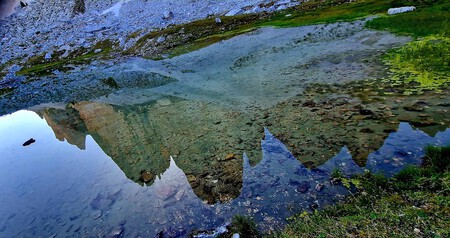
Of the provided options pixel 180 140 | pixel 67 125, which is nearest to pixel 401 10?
pixel 180 140

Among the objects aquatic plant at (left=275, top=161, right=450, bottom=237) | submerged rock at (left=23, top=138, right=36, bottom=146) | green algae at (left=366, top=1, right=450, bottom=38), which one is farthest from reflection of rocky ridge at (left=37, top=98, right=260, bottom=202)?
green algae at (left=366, top=1, right=450, bottom=38)

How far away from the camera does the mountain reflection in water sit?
9008 mm

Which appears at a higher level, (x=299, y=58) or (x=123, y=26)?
(x=123, y=26)

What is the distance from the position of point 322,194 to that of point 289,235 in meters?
2.38

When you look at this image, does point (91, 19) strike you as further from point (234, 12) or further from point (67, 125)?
point (67, 125)

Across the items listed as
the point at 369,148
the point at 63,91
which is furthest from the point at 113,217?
the point at 63,91

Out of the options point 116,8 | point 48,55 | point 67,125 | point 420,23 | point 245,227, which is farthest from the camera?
point 116,8

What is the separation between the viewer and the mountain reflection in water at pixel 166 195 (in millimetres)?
9008

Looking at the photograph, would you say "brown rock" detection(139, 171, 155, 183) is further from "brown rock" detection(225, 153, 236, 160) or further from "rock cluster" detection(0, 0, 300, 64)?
"rock cluster" detection(0, 0, 300, 64)

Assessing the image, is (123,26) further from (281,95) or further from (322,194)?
(322,194)

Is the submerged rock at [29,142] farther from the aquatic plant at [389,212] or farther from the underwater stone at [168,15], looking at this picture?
the underwater stone at [168,15]

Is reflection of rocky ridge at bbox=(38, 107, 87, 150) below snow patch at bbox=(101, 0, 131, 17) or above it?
below

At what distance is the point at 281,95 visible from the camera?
57.7ft

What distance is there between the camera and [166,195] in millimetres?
10742
